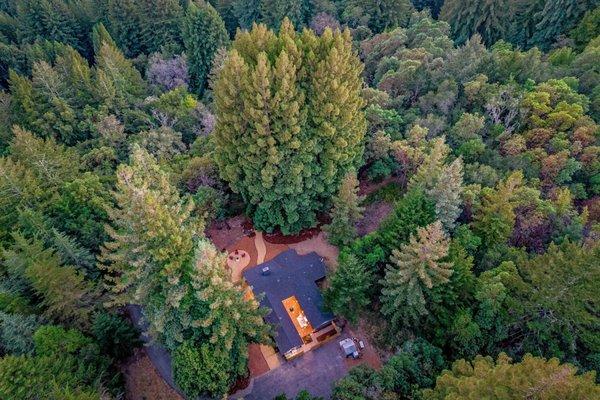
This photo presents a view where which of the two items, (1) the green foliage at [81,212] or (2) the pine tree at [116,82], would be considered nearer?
(1) the green foliage at [81,212]

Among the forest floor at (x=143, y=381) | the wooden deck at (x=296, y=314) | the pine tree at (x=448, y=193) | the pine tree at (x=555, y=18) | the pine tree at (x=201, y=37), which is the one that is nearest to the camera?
the pine tree at (x=448, y=193)

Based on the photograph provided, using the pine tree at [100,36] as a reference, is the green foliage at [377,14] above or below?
below

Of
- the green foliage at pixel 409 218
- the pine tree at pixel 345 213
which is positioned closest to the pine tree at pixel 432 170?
the green foliage at pixel 409 218

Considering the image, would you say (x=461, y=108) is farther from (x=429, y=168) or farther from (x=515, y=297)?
(x=515, y=297)

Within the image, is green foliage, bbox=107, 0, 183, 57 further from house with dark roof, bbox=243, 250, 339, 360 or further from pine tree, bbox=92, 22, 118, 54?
house with dark roof, bbox=243, 250, 339, 360

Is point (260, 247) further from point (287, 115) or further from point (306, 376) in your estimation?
point (287, 115)

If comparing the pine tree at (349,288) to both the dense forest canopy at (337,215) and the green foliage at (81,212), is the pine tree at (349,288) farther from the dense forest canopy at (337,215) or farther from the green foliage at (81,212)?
the green foliage at (81,212)

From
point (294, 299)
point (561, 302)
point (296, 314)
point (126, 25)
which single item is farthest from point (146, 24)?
point (561, 302)
